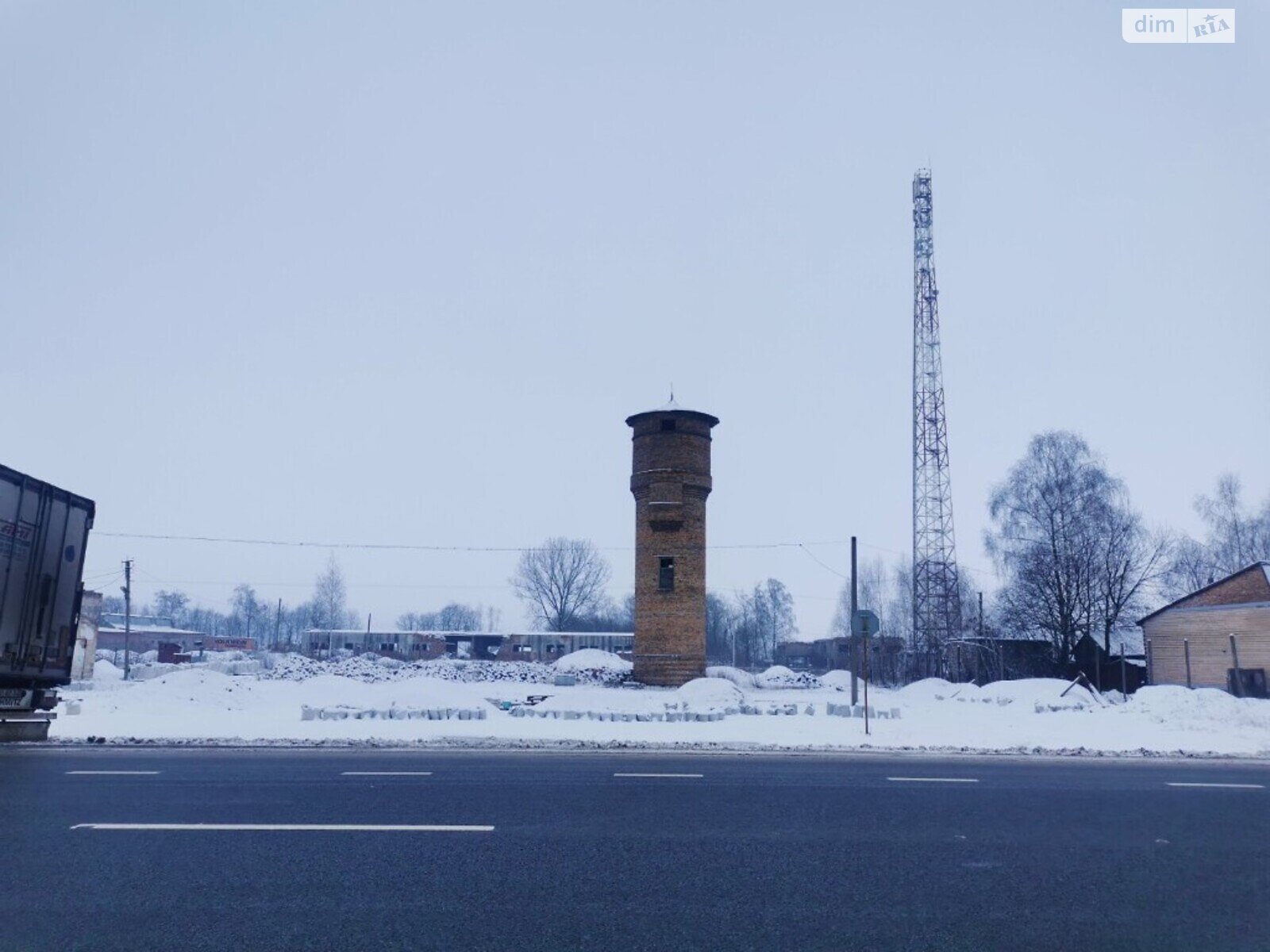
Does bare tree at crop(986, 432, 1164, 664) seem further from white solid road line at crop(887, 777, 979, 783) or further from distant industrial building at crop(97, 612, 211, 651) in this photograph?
distant industrial building at crop(97, 612, 211, 651)

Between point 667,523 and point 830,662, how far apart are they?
6613 centimetres

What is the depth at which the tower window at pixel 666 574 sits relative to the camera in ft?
122

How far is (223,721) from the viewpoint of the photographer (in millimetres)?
22219

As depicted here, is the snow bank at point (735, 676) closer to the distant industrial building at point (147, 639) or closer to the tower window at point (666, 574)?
the tower window at point (666, 574)

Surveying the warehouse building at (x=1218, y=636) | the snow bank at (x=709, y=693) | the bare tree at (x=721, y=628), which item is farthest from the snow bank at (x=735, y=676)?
the bare tree at (x=721, y=628)

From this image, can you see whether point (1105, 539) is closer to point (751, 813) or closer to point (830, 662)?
point (751, 813)

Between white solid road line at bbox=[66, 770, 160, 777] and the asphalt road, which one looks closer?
the asphalt road

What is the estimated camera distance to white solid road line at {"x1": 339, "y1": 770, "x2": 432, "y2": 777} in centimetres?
1230

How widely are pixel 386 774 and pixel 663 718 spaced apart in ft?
39.2

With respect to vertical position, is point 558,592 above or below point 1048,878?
above

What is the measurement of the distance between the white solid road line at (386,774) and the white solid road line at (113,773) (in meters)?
2.33

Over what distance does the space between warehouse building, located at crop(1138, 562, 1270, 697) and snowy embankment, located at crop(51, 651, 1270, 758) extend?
19.9 feet

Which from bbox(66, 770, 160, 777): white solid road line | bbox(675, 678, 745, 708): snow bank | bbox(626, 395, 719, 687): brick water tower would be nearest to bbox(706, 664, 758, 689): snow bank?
bbox(626, 395, 719, 687): brick water tower

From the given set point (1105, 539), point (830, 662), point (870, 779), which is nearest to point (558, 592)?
point (830, 662)
